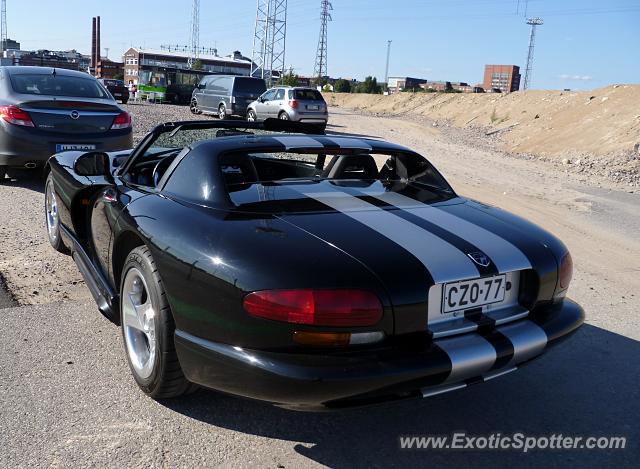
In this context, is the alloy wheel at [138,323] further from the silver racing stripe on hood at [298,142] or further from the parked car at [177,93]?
the parked car at [177,93]

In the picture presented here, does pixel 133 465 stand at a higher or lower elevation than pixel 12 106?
lower

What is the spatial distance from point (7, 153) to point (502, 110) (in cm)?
3109

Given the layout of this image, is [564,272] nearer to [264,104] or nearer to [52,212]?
[52,212]

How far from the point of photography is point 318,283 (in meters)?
2.27

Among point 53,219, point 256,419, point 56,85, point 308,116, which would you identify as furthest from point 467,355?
point 308,116

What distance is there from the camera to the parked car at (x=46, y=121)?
24.5 feet

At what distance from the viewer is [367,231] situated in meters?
2.64

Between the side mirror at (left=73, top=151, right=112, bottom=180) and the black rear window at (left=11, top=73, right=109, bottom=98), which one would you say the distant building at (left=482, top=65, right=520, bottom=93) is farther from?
the side mirror at (left=73, top=151, right=112, bottom=180)

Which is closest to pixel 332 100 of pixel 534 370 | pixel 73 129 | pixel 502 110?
pixel 502 110

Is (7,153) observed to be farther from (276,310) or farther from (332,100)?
(332,100)

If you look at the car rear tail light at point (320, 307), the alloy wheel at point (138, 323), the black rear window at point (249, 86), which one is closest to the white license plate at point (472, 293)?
the car rear tail light at point (320, 307)

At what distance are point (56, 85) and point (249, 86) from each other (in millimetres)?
17351

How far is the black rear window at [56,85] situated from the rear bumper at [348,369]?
6.56m

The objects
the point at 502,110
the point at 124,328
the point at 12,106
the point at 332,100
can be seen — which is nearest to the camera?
the point at 124,328
